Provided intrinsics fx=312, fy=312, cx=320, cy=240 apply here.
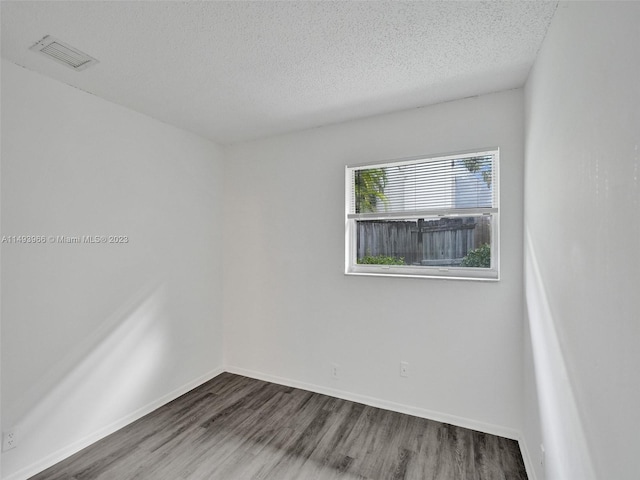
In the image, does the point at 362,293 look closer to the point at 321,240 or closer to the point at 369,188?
the point at 321,240

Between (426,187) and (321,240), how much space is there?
1081 mm

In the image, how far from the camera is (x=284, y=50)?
1.85 meters

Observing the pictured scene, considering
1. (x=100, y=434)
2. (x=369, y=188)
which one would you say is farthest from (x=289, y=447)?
(x=369, y=188)

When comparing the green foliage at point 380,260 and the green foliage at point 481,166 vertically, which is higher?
the green foliage at point 481,166

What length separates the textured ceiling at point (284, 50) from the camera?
154 cm

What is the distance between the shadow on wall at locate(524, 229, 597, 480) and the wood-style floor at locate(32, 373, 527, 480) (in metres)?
0.71

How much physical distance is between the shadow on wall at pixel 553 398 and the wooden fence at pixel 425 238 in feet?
1.76

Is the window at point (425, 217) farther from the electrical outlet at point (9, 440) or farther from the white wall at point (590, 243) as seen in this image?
the electrical outlet at point (9, 440)

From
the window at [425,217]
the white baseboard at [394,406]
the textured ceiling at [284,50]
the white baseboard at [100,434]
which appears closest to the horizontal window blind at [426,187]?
the window at [425,217]

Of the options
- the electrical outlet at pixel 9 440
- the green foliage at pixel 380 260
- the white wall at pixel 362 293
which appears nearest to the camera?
the electrical outlet at pixel 9 440

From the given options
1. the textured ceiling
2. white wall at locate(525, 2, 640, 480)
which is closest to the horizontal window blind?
the textured ceiling

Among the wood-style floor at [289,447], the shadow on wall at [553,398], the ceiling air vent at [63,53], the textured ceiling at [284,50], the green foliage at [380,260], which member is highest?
the textured ceiling at [284,50]

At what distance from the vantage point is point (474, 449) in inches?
86.9

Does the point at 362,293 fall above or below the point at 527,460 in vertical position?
above
